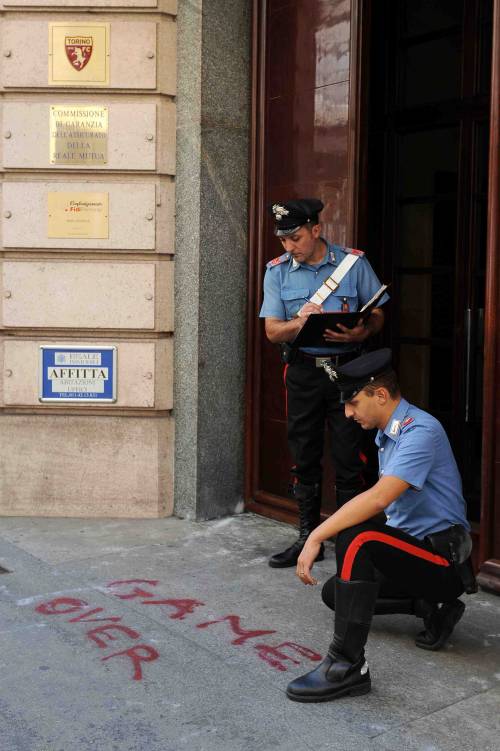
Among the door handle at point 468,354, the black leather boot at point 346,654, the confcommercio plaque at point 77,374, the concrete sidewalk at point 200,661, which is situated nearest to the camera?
the concrete sidewalk at point 200,661

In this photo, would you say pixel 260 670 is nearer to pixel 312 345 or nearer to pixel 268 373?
pixel 312 345

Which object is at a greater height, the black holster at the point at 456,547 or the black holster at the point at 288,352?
the black holster at the point at 288,352

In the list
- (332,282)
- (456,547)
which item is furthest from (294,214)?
(456,547)

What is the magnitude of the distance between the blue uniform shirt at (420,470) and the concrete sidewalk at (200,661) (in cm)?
57

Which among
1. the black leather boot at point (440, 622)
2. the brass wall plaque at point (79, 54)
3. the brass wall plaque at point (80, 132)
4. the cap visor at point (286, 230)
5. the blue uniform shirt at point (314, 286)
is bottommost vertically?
the black leather boot at point (440, 622)

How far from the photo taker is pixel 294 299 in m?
5.38

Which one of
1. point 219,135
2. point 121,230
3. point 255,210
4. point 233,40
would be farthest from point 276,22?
point 121,230

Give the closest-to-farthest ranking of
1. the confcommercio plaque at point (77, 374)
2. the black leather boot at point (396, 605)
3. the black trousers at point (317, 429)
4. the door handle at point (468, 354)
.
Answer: the black leather boot at point (396, 605) < the black trousers at point (317, 429) < the door handle at point (468, 354) < the confcommercio plaque at point (77, 374)

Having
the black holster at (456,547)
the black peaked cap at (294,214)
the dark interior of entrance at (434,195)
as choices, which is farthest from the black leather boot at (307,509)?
the black holster at (456,547)

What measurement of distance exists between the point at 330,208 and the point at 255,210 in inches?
27.3

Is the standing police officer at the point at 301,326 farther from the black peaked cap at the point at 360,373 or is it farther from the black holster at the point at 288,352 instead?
the black peaked cap at the point at 360,373

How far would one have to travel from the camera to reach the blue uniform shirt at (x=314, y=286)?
5309 mm

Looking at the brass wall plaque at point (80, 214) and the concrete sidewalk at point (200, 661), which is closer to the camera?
the concrete sidewalk at point (200, 661)

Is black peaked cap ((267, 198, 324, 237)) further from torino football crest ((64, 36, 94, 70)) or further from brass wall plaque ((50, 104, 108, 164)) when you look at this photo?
torino football crest ((64, 36, 94, 70))
